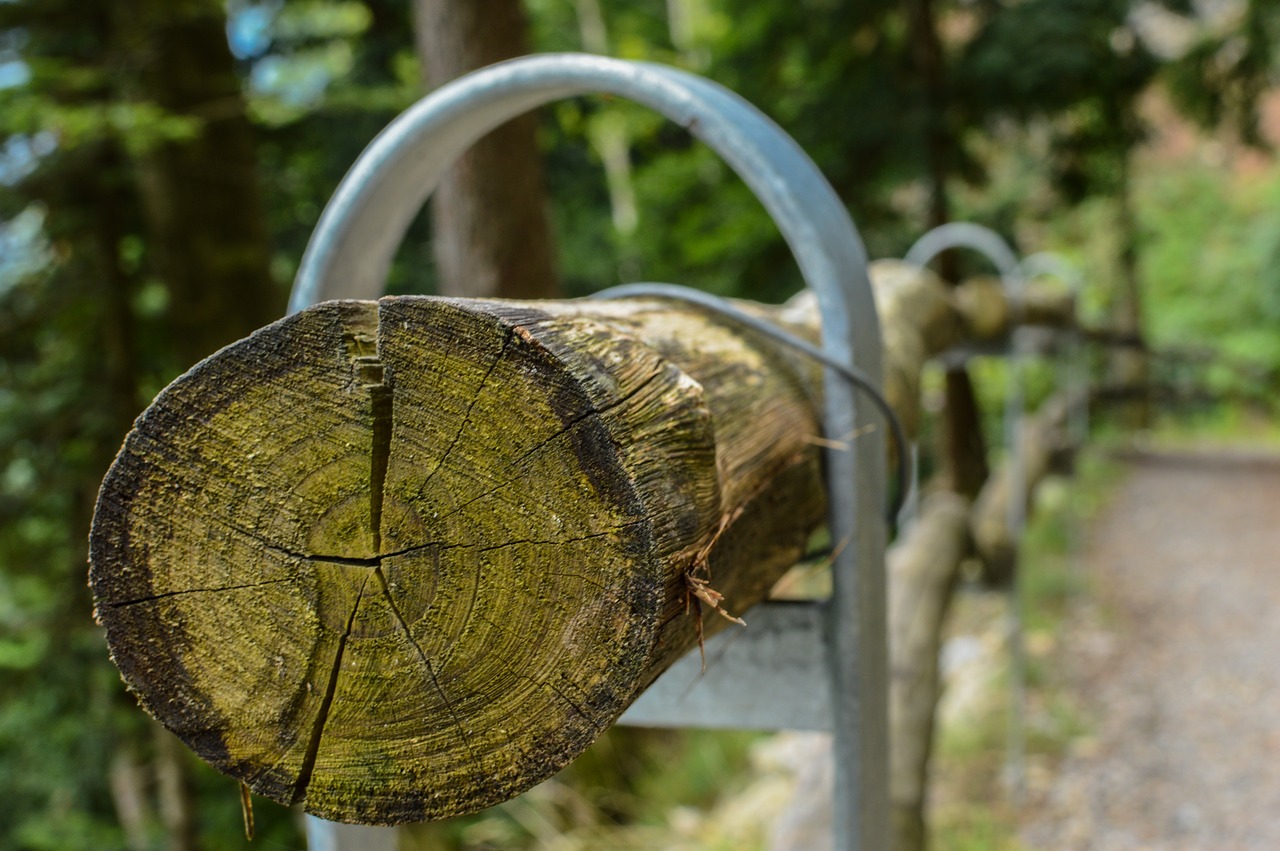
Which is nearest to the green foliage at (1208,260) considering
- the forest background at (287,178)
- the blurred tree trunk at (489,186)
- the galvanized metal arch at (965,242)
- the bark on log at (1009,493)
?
the bark on log at (1009,493)

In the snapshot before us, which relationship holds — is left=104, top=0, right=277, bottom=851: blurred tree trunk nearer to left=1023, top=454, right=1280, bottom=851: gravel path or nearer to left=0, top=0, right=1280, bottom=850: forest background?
left=0, top=0, right=1280, bottom=850: forest background

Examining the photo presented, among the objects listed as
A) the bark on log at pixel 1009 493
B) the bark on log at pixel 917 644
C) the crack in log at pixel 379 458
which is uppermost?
the crack in log at pixel 379 458

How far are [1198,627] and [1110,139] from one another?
13.9 ft

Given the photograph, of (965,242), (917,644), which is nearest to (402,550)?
(917,644)

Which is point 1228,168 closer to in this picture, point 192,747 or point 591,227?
point 591,227

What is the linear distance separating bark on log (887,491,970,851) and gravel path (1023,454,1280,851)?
132 centimetres

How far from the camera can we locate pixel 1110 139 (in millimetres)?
8805

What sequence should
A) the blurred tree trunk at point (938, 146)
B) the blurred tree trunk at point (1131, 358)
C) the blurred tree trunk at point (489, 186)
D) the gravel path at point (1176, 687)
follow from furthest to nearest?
the blurred tree trunk at point (1131, 358)
the blurred tree trunk at point (938, 146)
the blurred tree trunk at point (489, 186)
the gravel path at point (1176, 687)

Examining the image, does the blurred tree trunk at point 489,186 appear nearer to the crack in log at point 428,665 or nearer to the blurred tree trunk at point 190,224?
the blurred tree trunk at point 190,224

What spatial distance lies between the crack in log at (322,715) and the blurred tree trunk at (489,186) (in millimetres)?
4077

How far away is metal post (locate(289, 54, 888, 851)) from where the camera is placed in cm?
139

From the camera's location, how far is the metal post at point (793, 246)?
1389 mm

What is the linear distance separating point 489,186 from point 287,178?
116 inches

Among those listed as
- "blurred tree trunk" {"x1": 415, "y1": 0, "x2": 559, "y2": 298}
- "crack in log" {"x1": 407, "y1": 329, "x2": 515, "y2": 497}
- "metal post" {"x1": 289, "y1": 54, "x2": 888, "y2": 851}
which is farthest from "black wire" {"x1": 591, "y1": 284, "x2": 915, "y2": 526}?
"blurred tree trunk" {"x1": 415, "y1": 0, "x2": 559, "y2": 298}
